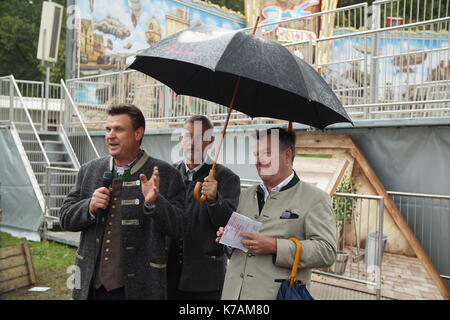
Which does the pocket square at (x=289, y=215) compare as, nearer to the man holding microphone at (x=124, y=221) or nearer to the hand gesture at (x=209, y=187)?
the hand gesture at (x=209, y=187)

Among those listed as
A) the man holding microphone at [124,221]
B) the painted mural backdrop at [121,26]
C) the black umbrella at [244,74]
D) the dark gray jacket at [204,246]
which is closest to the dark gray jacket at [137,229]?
the man holding microphone at [124,221]

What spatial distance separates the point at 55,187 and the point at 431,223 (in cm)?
771

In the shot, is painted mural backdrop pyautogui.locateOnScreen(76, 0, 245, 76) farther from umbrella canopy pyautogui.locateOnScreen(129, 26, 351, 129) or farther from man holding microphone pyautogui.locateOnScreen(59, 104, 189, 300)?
man holding microphone pyautogui.locateOnScreen(59, 104, 189, 300)

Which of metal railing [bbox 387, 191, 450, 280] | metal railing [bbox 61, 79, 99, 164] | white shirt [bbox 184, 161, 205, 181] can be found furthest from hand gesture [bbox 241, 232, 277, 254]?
metal railing [bbox 61, 79, 99, 164]

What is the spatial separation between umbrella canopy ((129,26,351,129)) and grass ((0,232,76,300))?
371cm

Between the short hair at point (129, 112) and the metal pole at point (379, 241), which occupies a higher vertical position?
the short hair at point (129, 112)

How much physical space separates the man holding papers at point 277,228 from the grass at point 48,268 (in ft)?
13.0

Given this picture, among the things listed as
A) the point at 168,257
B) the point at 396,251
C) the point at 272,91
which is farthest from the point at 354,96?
the point at 168,257

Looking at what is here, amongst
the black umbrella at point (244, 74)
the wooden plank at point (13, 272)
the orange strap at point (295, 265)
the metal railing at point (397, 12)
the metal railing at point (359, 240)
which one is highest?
the metal railing at point (397, 12)

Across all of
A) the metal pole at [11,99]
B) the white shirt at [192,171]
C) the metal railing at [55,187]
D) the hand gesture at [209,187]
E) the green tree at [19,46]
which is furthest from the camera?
the green tree at [19,46]

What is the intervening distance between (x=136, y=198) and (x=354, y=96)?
6.03 meters

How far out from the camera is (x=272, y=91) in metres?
3.42

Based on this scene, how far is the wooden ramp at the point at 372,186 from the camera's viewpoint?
248 inches
